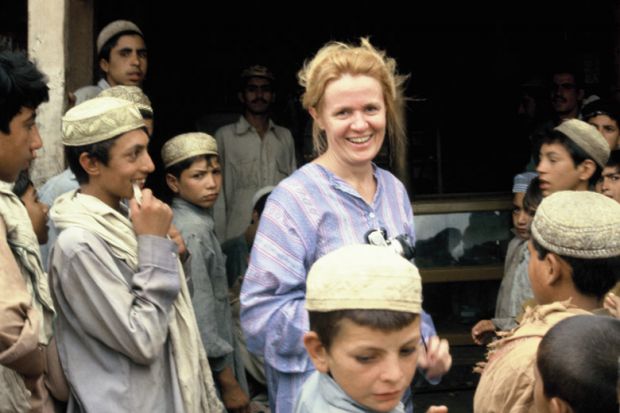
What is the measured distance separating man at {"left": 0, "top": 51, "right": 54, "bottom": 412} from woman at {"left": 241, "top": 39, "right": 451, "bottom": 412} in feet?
2.27

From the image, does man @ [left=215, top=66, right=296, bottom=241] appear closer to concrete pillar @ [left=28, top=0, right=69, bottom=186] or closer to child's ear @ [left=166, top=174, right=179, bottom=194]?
child's ear @ [left=166, top=174, right=179, bottom=194]

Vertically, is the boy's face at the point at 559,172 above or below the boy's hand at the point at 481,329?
above

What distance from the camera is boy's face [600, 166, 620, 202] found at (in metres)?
5.24

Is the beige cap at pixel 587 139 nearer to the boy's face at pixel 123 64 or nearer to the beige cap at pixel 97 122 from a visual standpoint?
the beige cap at pixel 97 122

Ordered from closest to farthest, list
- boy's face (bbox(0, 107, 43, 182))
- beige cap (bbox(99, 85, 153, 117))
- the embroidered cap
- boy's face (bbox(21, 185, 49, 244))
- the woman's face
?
boy's face (bbox(0, 107, 43, 182)), the woman's face, boy's face (bbox(21, 185, 49, 244)), beige cap (bbox(99, 85, 153, 117)), the embroidered cap

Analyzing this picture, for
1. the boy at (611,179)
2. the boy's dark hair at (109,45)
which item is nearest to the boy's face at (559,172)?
the boy at (611,179)

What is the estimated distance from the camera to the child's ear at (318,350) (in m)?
2.53

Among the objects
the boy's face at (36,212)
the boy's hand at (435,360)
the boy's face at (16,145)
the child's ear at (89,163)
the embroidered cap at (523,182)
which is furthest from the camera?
the embroidered cap at (523,182)

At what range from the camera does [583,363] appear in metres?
2.33

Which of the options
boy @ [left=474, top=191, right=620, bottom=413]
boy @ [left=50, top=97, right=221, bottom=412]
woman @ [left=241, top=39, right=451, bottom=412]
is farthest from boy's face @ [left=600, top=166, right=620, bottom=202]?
boy @ [left=50, top=97, right=221, bottom=412]

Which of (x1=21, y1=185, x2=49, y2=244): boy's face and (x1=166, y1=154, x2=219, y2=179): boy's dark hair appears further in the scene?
(x1=166, y1=154, x2=219, y2=179): boy's dark hair

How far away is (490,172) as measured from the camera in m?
8.23

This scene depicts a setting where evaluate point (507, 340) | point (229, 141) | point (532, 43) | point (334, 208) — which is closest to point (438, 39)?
point (532, 43)

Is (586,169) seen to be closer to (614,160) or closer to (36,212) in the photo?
(614,160)
